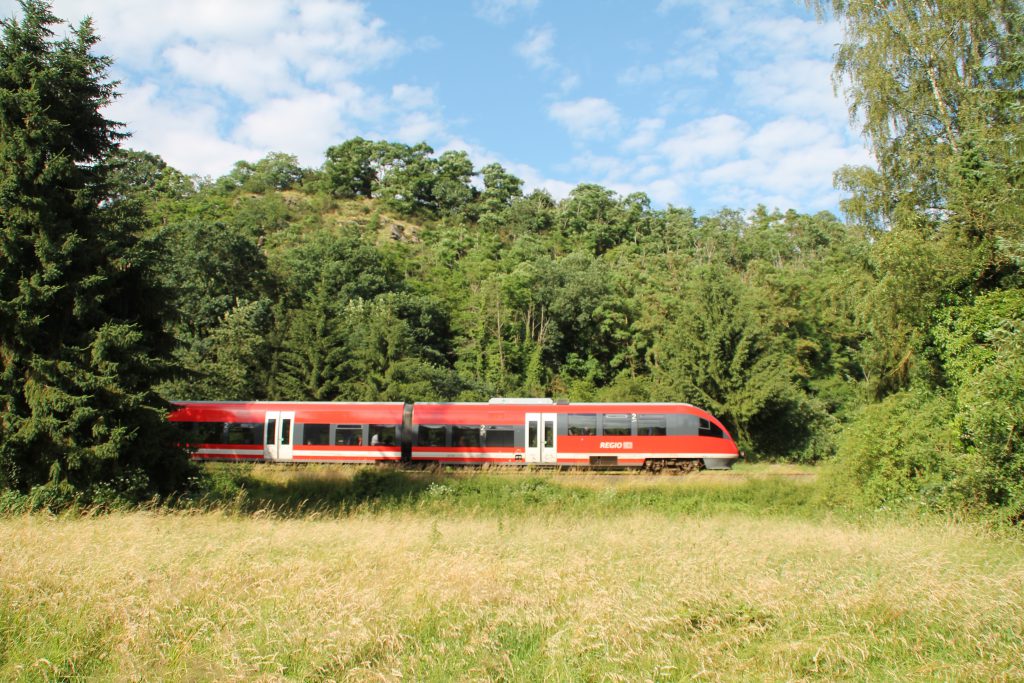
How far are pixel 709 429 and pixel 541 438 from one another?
652 cm

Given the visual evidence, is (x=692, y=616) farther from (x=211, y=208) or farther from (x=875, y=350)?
(x=211, y=208)

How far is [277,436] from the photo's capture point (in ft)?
84.1

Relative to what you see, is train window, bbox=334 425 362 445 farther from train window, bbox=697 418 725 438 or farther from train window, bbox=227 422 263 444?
train window, bbox=697 418 725 438

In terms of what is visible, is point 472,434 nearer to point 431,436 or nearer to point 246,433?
point 431,436

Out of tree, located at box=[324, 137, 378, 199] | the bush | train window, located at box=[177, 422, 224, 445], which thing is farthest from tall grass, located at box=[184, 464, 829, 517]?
tree, located at box=[324, 137, 378, 199]

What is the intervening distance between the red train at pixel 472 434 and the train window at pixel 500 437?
39mm

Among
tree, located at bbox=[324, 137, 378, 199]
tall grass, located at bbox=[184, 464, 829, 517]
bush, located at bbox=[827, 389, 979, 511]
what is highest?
tree, located at bbox=[324, 137, 378, 199]

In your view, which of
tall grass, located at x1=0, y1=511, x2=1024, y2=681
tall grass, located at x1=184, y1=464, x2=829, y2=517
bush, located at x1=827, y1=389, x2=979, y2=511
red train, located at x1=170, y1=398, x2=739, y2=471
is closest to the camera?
tall grass, located at x1=0, y1=511, x2=1024, y2=681

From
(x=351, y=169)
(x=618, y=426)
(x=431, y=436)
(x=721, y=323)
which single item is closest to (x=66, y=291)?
(x=431, y=436)

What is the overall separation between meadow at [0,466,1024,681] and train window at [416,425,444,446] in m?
15.3

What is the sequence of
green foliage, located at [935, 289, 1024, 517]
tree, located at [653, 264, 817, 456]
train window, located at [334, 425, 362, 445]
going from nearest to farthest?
1. green foliage, located at [935, 289, 1024, 517]
2. train window, located at [334, 425, 362, 445]
3. tree, located at [653, 264, 817, 456]

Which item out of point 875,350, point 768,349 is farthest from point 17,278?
point 768,349

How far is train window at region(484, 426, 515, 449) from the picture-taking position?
83.3ft

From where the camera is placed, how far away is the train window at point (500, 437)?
25375mm
